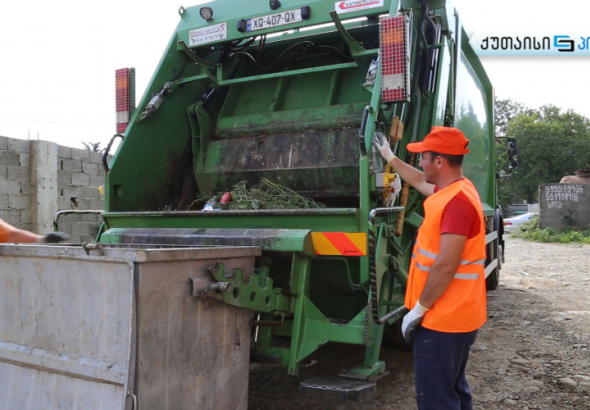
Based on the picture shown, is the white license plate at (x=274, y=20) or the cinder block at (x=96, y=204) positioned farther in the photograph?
the cinder block at (x=96, y=204)

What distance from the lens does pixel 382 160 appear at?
290 centimetres

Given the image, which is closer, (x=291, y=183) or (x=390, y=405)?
(x=390, y=405)

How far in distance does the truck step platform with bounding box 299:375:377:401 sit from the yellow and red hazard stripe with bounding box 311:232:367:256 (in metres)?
0.62

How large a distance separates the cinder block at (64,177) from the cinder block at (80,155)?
221 millimetres

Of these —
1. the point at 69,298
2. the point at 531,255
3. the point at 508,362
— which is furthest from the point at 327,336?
the point at 531,255

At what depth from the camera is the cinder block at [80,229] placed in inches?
244

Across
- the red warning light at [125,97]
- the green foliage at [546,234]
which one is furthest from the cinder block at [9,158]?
the green foliage at [546,234]

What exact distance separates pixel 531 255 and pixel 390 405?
9.12 m

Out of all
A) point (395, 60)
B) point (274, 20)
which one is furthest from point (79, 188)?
point (395, 60)

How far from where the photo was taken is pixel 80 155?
6434mm

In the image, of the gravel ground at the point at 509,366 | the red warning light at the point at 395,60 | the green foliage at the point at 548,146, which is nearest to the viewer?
the red warning light at the point at 395,60

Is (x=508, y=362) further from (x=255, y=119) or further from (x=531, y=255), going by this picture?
(x=531, y=255)

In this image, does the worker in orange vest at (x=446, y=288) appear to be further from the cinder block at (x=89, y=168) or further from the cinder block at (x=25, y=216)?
the cinder block at (x=89, y=168)

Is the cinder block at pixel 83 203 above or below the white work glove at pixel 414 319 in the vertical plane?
above
